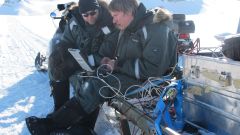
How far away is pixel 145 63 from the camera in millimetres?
3889

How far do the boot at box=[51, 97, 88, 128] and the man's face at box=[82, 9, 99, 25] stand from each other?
1194 mm

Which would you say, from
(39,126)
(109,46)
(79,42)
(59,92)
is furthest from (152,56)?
(59,92)

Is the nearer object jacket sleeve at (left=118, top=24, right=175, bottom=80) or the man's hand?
jacket sleeve at (left=118, top=24, right=175, bottom=80)

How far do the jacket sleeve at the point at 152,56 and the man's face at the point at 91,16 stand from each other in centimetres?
108

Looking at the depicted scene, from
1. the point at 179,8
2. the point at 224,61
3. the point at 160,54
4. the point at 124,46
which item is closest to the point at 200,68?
the point at 224,61

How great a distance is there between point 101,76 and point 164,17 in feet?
2.68

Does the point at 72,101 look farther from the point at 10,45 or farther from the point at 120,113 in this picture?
the point at 10,45

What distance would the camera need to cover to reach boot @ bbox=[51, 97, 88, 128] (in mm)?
4020

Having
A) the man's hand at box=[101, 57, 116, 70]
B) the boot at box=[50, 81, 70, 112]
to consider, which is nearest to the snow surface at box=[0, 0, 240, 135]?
the boot at box=[50, 81, 70, 112]

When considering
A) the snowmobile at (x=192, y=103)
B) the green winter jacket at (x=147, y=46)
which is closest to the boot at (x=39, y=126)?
the snowmobile at (x=192, y=103)

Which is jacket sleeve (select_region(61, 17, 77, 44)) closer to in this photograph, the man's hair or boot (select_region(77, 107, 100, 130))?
boot (select_region(77, 107, 100, 130))

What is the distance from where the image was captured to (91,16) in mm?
4871

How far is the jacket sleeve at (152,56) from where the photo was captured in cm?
382

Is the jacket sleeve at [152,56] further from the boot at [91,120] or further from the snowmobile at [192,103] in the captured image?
the boot at [91,120]
